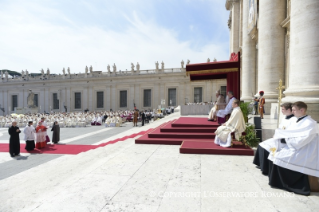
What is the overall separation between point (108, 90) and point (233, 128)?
4083 cm

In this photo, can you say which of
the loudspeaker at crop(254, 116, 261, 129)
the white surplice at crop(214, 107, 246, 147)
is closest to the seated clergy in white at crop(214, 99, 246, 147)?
the white surplice at crop(214, 107, 246, 147)

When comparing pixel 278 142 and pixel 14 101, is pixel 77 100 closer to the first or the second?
Result: pixel 14 101

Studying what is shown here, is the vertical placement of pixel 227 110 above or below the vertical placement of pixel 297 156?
above

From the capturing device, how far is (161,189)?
10.7 ft

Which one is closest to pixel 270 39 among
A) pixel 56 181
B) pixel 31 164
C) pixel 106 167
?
pixel 106 167

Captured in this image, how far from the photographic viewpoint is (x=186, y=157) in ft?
16.1

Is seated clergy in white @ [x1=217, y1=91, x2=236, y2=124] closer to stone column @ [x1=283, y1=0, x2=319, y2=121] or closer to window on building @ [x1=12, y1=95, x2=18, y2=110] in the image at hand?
stone column @ [x1=283, y1=0, x2=319, y2=121]

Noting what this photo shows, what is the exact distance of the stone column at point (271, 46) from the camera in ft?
30.7

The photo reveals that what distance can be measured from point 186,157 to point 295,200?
2.42m

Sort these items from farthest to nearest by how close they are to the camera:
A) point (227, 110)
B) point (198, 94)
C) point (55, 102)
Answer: point (55, 102)
point (198, 94)
point (227, 110)

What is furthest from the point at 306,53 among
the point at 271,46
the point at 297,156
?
the point at 297,156

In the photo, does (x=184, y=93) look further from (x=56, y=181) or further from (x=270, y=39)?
(x=56, y=181)

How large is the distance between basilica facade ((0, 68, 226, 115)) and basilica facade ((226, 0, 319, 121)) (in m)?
22.1

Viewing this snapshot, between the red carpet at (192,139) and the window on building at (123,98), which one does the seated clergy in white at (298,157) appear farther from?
the window on building at (123,98)
